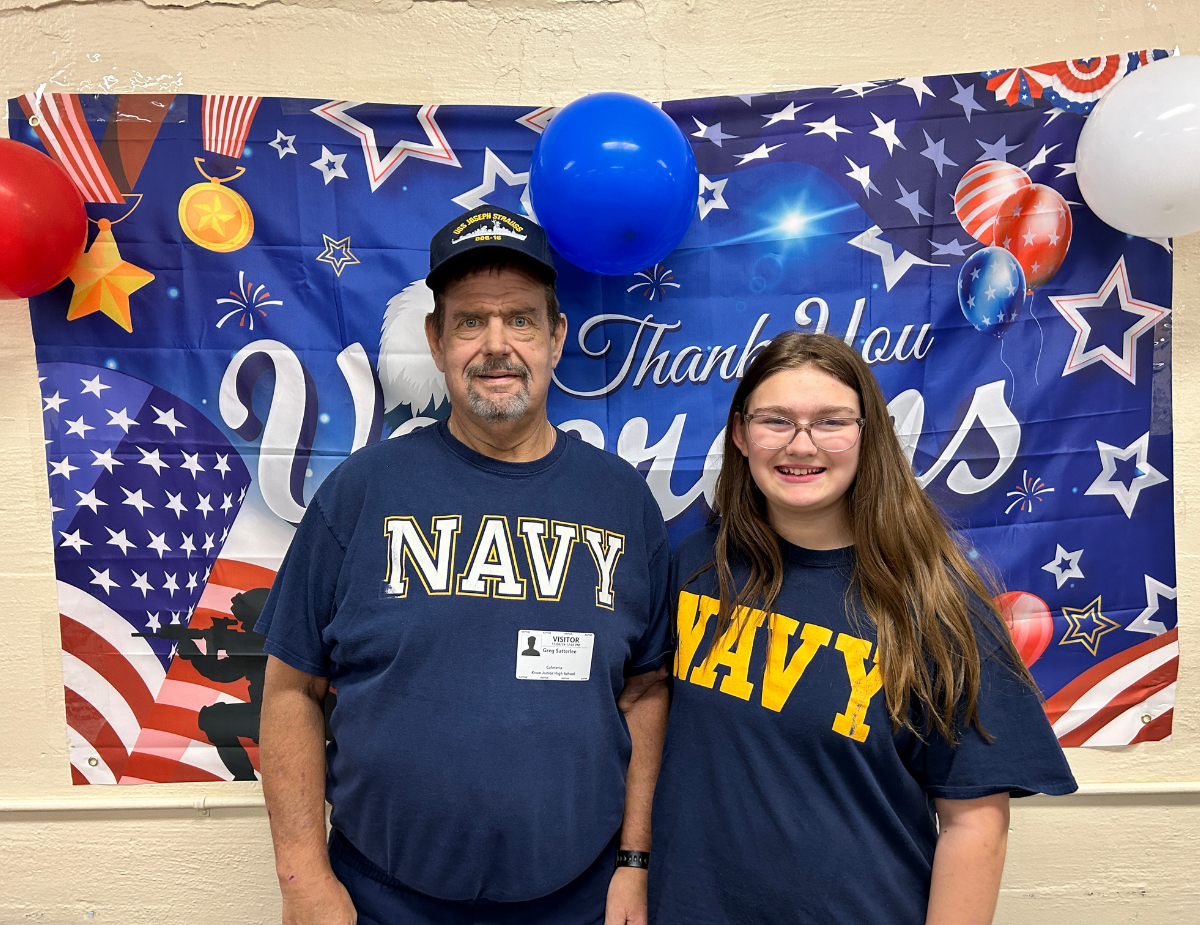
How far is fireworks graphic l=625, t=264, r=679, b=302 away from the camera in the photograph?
5.96 feet

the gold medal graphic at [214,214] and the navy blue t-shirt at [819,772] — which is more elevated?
the gold medal graphic at [214,214]

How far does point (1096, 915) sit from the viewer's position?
193 cm

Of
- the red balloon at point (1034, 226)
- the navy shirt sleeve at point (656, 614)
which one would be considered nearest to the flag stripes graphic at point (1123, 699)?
the red balloon at point (1034, 226)

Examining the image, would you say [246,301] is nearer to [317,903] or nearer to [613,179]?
[613,179]

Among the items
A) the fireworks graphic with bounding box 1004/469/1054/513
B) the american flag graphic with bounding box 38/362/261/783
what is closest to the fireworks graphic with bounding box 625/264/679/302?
the fireworks graphic with bounding box 1004/469/1054/513

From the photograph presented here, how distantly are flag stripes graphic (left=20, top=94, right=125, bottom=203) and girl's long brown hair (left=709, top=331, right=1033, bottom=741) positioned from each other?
1.74 m

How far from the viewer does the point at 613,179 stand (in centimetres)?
146

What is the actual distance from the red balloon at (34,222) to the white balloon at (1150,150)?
8.09ft

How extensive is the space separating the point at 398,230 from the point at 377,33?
55 cm

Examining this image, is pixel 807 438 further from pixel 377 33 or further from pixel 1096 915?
pixel 1096 915

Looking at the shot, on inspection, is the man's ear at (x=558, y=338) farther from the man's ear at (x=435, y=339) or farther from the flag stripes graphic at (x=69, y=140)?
the flag stripes graphic at (x=69, y=140)

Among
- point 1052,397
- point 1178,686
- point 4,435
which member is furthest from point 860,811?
point 4,435

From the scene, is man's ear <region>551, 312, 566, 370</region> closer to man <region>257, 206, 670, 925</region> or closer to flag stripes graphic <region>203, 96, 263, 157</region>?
man <region>257, 206, 670, 925</region>

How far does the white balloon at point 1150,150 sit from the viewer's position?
149cm
